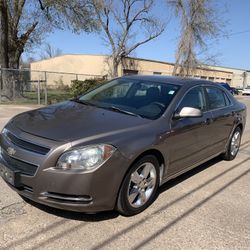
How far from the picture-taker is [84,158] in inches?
137

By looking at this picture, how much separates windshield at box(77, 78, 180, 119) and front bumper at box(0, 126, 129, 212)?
1.13 m

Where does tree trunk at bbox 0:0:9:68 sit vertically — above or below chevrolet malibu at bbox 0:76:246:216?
above

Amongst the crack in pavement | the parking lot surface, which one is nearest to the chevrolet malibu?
the parking lot surface

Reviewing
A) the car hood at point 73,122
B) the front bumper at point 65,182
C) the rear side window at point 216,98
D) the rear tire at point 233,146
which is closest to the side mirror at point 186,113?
the car hood at point 73,122

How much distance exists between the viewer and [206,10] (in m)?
35.8

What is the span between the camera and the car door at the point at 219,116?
18.8ft

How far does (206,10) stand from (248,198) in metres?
34.0

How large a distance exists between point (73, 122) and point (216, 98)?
3059 millimetres

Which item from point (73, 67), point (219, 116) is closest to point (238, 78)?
point (73, 67)

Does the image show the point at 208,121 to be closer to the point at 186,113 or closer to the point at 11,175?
the point at 186,113

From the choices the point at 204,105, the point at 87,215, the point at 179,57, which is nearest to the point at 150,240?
the point at 87,215

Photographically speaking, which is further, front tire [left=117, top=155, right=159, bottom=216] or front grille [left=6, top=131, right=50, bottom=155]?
front tire [left=117, top=155, right=159, bottom=216]

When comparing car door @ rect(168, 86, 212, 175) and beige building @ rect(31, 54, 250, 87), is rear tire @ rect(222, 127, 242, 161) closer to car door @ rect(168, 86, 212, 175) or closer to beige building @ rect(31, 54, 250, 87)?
car door @ rect(168, 86, 212, 175)

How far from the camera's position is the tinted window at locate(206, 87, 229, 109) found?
5.81 meters
